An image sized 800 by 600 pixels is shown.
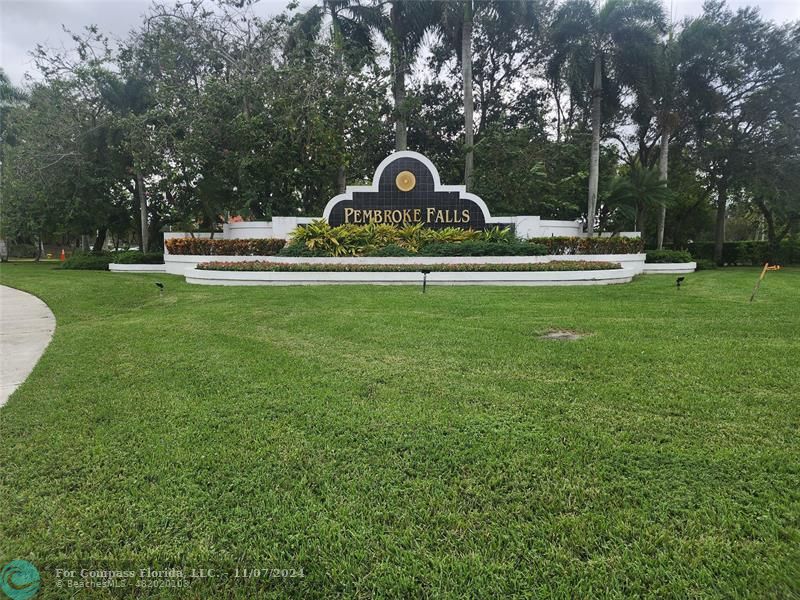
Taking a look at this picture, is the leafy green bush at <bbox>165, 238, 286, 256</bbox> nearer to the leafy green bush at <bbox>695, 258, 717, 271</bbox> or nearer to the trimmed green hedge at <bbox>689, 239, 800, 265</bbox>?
the leafy green bush at <bbox>695, 258, 717, 271</bbox>

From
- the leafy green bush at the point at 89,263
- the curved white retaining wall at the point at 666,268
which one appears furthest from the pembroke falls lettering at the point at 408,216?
the leafy green bush at the point at 89,263

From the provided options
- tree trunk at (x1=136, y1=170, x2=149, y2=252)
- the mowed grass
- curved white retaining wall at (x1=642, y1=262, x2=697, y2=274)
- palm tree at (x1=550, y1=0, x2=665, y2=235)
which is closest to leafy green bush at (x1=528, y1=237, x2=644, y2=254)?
curved white retaining wall at (x1=642, y1=262, x2=697, y2=274)

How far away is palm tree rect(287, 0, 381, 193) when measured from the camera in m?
18.9

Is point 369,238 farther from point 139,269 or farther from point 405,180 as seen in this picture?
point 139,269

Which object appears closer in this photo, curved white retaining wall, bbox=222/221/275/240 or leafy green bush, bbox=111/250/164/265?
curved white retaining wall, bbox=222/221/275/240

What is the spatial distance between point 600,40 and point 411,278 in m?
13.6

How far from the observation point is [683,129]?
22484 mm

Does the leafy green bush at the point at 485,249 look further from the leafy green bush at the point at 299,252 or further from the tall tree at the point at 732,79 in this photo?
the tall tree at the point at 732,79

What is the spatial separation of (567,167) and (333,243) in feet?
46.4

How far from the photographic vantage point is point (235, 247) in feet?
50.3

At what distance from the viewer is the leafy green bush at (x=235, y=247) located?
50.0ft

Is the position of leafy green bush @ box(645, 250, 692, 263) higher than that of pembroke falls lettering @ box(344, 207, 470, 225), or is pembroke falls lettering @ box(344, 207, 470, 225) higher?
pembroke falls lettering @ box(344, 207, 470, 225)

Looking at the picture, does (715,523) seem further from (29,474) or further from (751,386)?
(29,474)

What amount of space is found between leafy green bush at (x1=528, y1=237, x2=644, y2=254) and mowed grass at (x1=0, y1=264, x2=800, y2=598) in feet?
34.5
